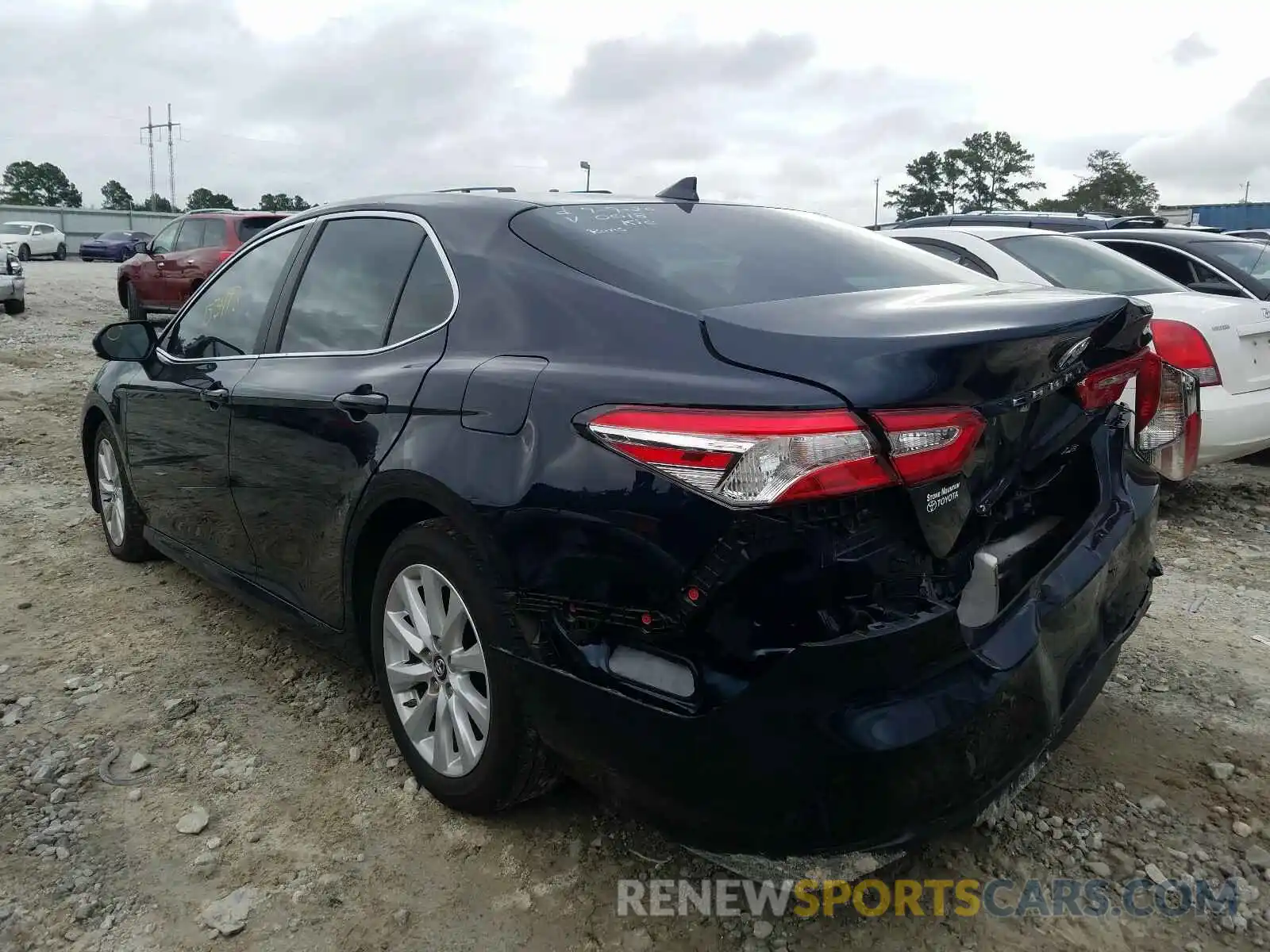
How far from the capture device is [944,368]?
1.79 metres

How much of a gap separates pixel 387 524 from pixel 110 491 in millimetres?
2695

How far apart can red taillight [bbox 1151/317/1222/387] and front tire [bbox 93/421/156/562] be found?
4777 millimetres

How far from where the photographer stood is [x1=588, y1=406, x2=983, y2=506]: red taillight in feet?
5.64

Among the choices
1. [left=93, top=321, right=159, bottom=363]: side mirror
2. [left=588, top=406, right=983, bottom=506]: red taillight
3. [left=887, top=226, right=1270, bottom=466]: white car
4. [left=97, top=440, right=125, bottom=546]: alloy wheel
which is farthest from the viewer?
[left=887, top=226, right=1270, bottom=466]: white car

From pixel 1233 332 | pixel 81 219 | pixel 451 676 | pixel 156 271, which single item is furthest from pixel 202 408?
pixel 81 219

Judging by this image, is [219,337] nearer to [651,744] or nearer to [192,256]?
[651,744]

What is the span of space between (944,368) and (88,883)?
7.39 ft

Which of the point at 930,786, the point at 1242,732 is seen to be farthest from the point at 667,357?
the point at 1242,732

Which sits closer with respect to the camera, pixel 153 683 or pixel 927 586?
pixel 927 586

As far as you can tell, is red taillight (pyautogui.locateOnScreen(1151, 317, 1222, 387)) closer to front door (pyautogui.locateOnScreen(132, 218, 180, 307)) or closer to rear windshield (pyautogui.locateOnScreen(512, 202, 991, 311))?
rear windshield (pyautogui.locateOnScreen(512, 202, 991, 311))

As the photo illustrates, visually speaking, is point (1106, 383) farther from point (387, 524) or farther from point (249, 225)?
point (249, 225)

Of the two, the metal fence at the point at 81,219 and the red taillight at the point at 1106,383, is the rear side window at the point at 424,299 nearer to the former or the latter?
the red taillight at the point at 1106,383

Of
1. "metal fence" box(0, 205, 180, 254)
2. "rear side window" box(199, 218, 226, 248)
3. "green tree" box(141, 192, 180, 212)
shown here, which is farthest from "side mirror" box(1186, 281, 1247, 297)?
"green tree" box(141, 192, 180, 212)

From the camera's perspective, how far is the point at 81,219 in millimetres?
50969
